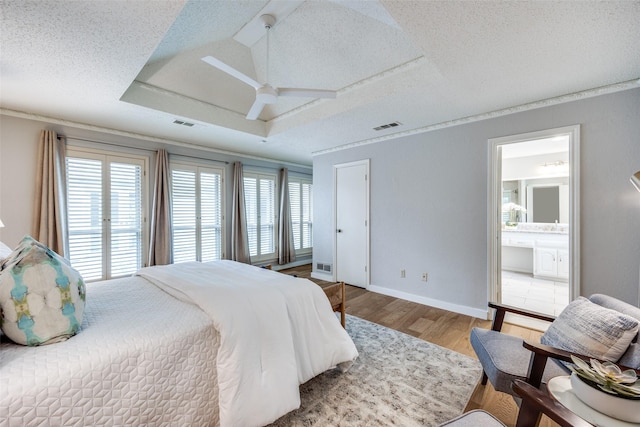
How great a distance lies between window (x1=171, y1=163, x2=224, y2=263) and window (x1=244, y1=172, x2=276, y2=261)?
62 cm

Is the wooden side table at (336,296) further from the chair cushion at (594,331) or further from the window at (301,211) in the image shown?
the window at (301,211)

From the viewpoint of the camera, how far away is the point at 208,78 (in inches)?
126

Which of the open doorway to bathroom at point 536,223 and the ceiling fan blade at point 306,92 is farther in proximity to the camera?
the open doorway to bathroom at point 536,223

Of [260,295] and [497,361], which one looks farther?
[260,295]

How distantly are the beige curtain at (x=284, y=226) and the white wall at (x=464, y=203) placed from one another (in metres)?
0.92

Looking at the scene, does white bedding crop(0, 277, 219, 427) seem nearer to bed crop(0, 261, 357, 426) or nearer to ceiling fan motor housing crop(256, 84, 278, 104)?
bed crop(0, 261, 357, 426)

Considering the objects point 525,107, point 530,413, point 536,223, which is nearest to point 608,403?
point 530,413

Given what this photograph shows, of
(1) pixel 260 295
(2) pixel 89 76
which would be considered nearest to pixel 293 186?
(2) pixel 89 76

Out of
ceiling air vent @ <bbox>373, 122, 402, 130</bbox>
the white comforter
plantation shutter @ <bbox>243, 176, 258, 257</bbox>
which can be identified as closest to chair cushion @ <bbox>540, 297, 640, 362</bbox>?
the white comforter

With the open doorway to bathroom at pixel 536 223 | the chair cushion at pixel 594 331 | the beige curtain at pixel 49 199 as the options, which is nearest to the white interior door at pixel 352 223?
the open doorway to bathroom at pixel 536 223

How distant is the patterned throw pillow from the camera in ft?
3.81

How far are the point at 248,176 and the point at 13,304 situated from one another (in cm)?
433

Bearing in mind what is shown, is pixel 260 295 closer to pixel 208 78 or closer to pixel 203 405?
pixel 203 405

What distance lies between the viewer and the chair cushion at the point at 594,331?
1263mm
